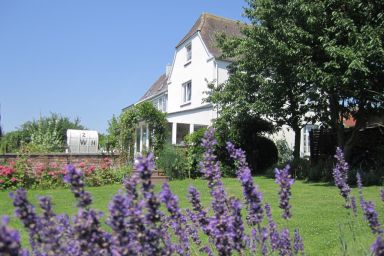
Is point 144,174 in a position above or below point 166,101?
below

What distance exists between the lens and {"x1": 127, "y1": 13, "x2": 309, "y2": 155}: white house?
2462 cm

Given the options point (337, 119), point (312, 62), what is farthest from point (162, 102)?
point (312, 62)

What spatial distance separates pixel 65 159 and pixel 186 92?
1281 centimetres

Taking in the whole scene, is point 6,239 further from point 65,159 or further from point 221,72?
point 221,72

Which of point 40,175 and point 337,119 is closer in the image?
point 40,175

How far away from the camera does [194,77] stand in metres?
27.3

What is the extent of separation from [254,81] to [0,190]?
33.8 feet

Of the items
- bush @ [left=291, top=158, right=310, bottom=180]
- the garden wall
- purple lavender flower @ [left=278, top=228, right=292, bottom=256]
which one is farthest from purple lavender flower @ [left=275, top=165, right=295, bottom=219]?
the garden wall

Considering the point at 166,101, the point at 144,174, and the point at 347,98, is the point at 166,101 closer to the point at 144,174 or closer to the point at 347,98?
the point at 347,98

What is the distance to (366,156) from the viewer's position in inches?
666

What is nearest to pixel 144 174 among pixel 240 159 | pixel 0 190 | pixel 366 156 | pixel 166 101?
pixel 240 159

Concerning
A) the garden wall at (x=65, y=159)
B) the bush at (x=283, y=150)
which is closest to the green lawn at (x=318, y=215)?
the garden wall at (x=65, y=159)

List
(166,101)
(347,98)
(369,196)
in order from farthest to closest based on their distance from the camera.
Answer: (166,101) → (347,98) → (369,196)

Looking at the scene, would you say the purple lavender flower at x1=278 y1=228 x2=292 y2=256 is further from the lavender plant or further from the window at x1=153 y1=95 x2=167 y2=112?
the window at x1=153 y1=95 x2=167 y2=112
